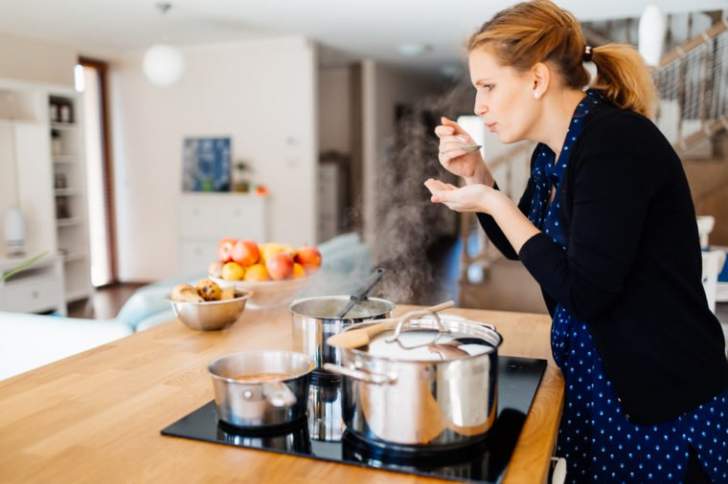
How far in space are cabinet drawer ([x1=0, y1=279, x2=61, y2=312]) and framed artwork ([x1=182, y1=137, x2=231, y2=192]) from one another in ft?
6.10

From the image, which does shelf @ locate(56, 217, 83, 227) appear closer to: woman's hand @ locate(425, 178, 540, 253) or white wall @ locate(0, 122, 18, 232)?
white wall @ locate(0, 122, 18, 232)

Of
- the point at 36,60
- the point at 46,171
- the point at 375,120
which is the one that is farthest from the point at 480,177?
the point at 375,120

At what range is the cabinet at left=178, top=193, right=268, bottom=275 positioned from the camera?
648 cm

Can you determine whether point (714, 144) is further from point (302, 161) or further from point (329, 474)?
point (329, 474)

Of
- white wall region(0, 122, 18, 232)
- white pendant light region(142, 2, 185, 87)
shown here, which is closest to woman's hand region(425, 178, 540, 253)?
white pendant light region(142, 2, 185, 87)

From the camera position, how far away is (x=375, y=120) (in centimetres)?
805

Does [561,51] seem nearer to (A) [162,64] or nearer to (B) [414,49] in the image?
(A) [162,64]

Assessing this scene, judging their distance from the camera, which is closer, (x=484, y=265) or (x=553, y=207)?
(x=553, y=207)

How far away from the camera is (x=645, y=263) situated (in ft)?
3.40

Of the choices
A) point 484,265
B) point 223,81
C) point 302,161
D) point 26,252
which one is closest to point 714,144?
point 484,265

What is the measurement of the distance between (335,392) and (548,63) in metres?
0.66

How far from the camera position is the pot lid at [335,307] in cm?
122

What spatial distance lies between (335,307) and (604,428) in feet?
1.73

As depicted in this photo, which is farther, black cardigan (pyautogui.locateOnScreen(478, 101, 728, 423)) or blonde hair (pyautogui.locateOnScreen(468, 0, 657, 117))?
blonde hair (pyautogui.locateOnScreen(468, 0, 657, 117))
